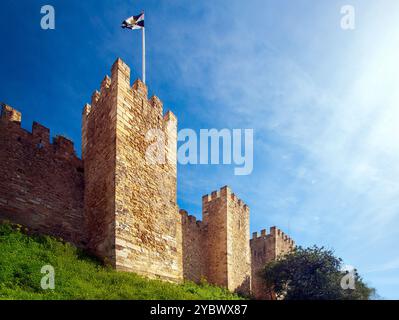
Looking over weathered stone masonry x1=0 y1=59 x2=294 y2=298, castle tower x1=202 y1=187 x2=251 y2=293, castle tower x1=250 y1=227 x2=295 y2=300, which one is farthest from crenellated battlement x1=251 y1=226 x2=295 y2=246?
weathered stone masonry x1=0 y1=59 x2=294 y2=298

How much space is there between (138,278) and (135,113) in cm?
610

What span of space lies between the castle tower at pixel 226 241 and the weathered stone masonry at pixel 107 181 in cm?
787

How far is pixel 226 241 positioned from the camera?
2195cm

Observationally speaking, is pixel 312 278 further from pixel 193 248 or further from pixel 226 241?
pixel 193 248

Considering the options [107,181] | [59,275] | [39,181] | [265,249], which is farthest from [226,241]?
[59,275]

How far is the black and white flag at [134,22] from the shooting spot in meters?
15.8

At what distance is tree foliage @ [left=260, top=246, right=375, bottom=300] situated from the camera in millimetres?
22969

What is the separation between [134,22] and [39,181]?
7.77m

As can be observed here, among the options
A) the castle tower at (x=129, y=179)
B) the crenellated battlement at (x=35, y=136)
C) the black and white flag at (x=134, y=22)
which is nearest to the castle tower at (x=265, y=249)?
the castle tower at (x=129, y=179)

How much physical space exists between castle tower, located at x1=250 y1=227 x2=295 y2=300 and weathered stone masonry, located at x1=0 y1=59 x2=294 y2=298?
48.0 ft

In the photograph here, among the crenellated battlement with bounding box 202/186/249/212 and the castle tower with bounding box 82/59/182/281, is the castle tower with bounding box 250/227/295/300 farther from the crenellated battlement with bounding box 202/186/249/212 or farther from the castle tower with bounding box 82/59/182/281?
the castle tower with bounding box 82/59/182/281

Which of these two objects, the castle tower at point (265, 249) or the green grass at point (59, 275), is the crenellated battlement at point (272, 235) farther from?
the green grass at point (59, 275)
